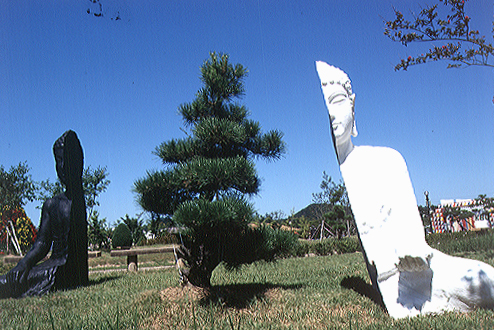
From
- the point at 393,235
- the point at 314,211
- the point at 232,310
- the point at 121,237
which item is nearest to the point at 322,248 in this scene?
the point at 121,237

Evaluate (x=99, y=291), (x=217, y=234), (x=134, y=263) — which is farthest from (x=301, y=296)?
(x=134, y=263)

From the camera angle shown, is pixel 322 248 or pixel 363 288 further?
Result: pixel 322 248

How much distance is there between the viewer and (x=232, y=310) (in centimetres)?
376

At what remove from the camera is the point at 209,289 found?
4.30 m

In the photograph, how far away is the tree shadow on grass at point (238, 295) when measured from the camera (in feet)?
13.0

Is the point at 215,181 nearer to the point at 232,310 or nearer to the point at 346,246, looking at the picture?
the point at 232,310

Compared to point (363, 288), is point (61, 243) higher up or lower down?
higher up

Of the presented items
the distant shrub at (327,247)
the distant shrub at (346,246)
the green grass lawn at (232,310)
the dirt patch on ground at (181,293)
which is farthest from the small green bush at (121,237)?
the dirt patch on ground at (181,293)

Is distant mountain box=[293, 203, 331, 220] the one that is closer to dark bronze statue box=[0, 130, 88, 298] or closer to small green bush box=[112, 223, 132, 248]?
small green bush box=[112, 223, 132, 248]

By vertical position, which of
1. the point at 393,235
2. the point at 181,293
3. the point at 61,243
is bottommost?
the point at 181,293

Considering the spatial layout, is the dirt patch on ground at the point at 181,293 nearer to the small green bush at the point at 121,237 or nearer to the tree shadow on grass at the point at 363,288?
the tree shadow on grass at the point at 363,288

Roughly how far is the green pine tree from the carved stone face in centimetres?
105

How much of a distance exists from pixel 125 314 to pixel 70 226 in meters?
3.13

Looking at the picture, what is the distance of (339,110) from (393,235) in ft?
4.68
